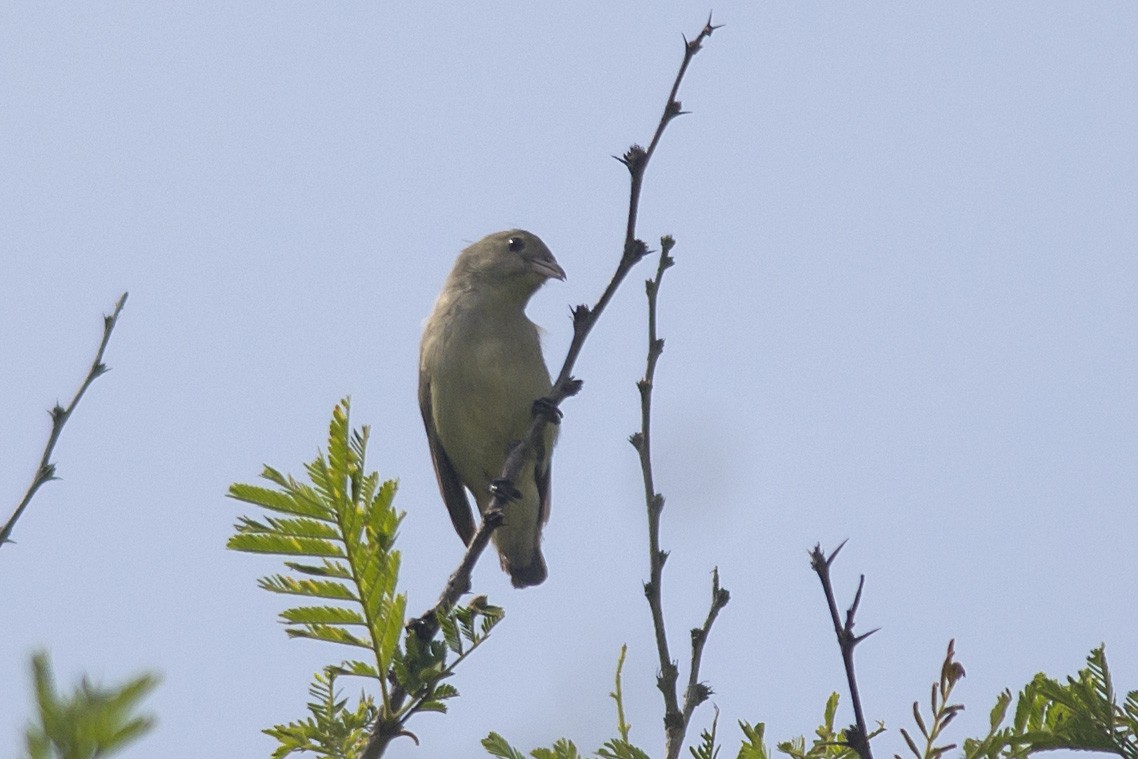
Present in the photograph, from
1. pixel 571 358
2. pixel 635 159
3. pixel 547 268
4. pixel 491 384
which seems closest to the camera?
pixel 635 159

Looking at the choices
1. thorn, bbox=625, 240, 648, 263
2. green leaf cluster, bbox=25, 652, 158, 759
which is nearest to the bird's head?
thorn, bbox=625, 240, 648, 263

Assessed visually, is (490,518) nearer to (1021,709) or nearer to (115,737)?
(1021,709)

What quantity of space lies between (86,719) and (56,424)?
1752 millimetres

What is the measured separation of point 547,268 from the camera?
8.23 m

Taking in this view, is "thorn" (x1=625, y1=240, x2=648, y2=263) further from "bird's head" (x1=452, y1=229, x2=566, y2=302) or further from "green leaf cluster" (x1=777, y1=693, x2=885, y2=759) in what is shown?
"bird's head" (x1=452, y1=229, x2=566, y2=302)

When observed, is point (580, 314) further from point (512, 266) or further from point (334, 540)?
point (512, 266)

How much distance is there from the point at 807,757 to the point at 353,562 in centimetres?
118

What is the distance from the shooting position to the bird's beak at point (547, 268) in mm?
8211

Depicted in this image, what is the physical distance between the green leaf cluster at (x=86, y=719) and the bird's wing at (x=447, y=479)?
7005mm

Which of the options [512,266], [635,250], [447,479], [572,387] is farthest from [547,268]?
[635,250]

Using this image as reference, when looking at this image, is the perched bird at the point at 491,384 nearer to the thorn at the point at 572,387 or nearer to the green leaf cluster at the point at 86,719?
the thorn at the point at 572,387

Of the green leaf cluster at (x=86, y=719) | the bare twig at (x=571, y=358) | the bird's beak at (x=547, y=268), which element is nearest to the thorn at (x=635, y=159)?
the bare twig at (x=571, y=358)

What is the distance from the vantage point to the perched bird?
773cm

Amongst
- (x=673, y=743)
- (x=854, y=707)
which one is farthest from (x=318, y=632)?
(x=854, y=707)
